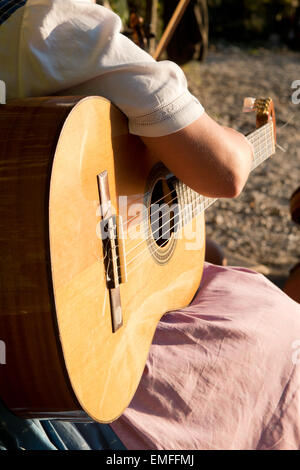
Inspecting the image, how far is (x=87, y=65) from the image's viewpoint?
1144mm

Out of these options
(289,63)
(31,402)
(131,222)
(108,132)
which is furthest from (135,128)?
(289,63)

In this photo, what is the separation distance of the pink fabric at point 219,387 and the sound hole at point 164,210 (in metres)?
0.23

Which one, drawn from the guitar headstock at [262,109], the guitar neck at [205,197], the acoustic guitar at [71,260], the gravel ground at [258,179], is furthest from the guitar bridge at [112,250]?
the gravel ground at [258,179]

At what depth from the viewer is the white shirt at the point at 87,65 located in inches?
43.8

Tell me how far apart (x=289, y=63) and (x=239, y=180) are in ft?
23.1

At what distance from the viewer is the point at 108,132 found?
119 cm

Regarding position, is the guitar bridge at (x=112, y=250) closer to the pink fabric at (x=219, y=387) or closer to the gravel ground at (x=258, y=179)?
the pink fabric at (x=219, y=387)

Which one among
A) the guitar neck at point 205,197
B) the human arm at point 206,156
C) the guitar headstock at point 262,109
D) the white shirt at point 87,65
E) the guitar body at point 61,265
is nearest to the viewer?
the guitar body at point 61,265

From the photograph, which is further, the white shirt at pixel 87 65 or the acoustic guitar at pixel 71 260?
the white shirt at pixel 87 65

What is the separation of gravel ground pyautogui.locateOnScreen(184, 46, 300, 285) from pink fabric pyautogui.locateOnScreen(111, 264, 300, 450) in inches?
46.3

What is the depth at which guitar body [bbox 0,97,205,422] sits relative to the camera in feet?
3.18

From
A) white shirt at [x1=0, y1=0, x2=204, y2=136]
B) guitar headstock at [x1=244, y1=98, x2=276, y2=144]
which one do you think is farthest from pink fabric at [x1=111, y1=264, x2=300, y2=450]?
guitar headstock at [x1=244, y1=98, x2=276, y2=144]

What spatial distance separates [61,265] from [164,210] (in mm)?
542

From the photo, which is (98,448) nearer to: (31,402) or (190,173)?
(31,402)
